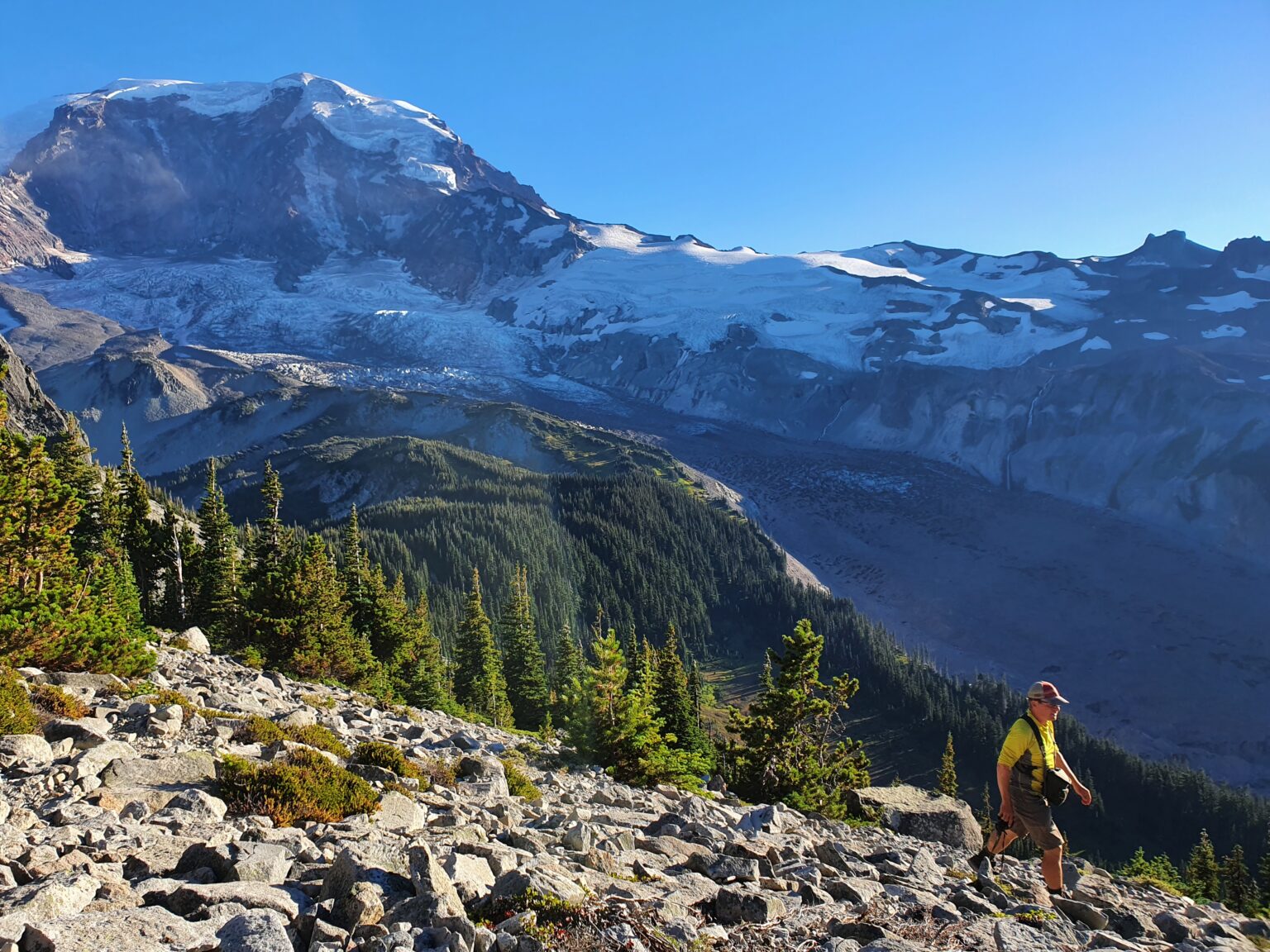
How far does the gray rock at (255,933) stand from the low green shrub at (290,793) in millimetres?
3698

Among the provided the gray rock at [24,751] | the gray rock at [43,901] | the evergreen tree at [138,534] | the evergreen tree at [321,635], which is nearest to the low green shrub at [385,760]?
the gray rock at [24,751]

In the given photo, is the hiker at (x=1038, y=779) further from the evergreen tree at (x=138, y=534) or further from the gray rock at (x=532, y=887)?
the evergreen tree at (x=138, y=534)

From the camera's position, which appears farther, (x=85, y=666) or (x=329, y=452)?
(x=329, y=452)

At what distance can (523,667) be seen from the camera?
190ft

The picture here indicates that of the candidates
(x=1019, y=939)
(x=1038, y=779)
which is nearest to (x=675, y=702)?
(x=1038, y=779)

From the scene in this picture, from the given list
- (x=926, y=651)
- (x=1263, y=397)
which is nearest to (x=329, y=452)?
(x=926, y=651)

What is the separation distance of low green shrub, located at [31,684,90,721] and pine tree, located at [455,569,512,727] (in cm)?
3968

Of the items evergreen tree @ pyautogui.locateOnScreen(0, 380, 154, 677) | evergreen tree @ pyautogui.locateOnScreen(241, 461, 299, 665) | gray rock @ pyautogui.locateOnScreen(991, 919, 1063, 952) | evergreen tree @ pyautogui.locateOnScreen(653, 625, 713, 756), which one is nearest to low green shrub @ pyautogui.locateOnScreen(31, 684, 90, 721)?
evergreen tree @ pyautogui.locateOnScreen(0, 380, 154, 677)

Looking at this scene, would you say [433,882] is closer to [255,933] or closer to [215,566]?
[255,933]

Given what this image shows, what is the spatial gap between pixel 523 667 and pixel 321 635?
80.7 feet

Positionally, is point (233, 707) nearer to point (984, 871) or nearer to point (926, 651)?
point (984, 871)

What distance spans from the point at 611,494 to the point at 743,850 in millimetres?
136765

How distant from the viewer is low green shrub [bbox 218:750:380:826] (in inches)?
376

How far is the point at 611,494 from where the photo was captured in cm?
14762
